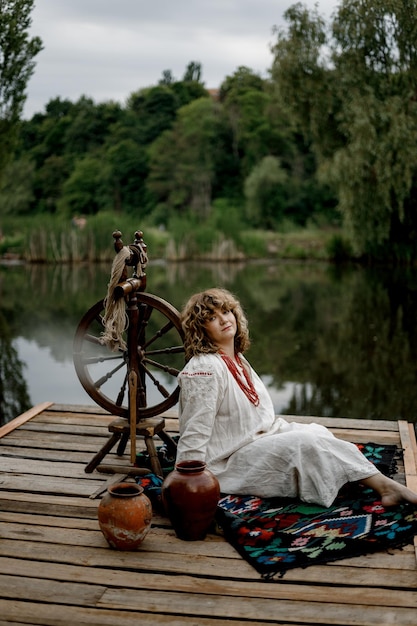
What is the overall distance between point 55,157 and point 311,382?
3998 centimetres

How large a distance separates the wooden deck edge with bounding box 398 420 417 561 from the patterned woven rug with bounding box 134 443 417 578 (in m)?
0.39

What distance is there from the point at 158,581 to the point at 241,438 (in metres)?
0.98

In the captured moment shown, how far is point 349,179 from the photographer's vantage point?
1852cm

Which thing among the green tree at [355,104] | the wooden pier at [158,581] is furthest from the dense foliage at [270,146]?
the wooden pier at [158,581]

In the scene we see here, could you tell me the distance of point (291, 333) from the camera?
41.1ft

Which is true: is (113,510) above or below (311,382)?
above

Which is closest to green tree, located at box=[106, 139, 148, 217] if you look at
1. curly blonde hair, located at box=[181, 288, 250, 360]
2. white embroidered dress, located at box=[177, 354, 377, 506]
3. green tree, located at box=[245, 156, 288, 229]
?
green tree, located at box=[245, 156, 288, 229]

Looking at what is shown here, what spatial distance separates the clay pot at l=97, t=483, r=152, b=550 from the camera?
10.0ft

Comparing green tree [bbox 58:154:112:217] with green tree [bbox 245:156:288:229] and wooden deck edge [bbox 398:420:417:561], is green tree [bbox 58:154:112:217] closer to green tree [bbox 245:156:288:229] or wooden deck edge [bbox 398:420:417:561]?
green tree [bbox 245:156:288:229]

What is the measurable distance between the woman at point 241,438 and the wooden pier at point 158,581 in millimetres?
411

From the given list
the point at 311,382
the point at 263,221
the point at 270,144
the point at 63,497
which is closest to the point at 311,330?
the point at 311,382

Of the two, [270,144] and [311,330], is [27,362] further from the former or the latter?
[270,144]

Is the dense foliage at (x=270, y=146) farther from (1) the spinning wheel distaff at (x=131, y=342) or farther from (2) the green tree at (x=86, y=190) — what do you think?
(1) the spinning wheel distaff at (x=131, y=342)

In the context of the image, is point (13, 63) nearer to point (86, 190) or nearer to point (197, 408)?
point (197, 408)
